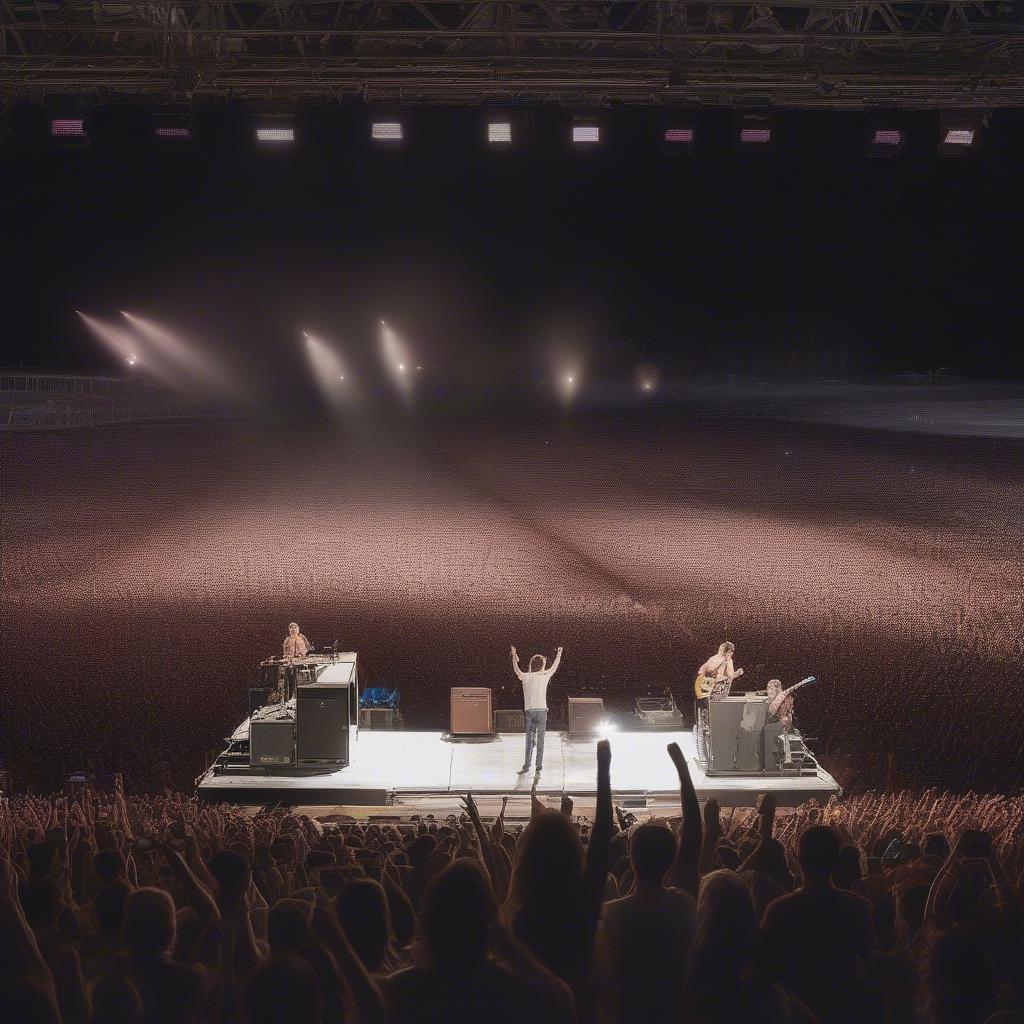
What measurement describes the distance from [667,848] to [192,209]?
14.2m

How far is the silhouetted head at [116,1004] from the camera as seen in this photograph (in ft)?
6.69

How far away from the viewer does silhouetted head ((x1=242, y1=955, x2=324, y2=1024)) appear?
1714mm

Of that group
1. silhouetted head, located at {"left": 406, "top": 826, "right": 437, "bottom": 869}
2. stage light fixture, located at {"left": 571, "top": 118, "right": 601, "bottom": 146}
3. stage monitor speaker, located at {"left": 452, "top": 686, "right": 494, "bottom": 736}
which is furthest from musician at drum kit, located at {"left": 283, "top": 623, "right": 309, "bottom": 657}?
silhouetted head, located at {"left": 406, "top": 826, "right": 437, "bottom": 869}

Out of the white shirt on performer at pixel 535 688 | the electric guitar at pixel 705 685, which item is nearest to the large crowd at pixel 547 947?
the white shirt on performer at pixel 535 688

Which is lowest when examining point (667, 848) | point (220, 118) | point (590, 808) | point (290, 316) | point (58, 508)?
point (590, 808)

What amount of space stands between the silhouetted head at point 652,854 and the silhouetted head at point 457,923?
55 centimetres

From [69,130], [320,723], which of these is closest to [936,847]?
[320,723]

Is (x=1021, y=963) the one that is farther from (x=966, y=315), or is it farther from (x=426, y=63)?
(x=966, y=315)

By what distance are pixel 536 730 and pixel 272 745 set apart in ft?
8.42

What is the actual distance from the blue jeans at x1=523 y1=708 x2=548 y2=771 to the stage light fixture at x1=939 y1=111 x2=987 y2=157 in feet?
20.9

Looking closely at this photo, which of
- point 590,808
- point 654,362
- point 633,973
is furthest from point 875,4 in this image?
point 654,362

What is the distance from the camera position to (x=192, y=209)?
1461 centimetres

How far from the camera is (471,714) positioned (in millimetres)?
11266

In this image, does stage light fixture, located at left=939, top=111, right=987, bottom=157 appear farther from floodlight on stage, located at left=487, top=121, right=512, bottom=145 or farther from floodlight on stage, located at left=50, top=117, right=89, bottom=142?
floodlight on stage, located at left=50, top=117, right=89, bottom=142
